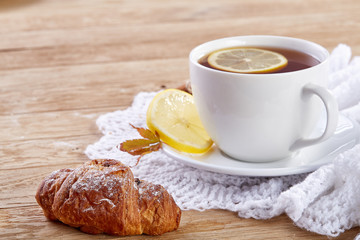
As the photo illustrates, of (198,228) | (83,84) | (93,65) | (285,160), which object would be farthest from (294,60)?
(93,65)

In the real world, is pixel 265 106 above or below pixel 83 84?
above

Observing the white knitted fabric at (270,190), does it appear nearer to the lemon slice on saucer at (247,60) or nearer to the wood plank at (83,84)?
the lemon slice on saucer at (247,60)

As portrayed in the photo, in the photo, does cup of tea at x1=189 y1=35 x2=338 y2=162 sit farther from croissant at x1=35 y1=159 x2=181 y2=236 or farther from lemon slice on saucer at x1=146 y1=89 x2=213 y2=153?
croissant at x1=35 y1=159 x2=181 y2=236

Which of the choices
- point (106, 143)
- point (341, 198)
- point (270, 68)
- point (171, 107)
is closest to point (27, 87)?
point (106, 143)

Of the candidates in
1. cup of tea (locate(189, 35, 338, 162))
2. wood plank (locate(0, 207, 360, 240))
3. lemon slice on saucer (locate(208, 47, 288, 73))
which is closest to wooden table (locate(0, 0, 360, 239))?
wood plank (locate(0, 207, 360, 240))

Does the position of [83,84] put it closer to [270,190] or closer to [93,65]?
[93,65]

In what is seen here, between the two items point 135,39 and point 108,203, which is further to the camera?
point 135,39

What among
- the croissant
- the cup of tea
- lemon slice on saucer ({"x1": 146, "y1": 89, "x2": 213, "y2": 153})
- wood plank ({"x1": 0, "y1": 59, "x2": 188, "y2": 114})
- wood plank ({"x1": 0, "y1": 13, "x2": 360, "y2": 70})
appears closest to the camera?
the croissant

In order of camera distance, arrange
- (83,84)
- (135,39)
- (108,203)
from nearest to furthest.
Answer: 1. (108,203)
2. (83,84)
3. (135,39)
